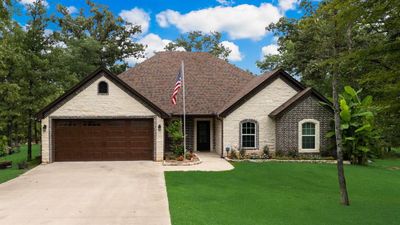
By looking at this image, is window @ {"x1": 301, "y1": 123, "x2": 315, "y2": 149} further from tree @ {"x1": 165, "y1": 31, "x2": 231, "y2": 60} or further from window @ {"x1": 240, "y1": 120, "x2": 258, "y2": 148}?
tree @ {"x1": 165, "y1": 31, "x2": 231, "y2": 60}

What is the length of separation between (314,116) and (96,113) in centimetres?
1235

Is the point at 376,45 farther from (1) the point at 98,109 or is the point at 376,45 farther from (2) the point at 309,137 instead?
(1) the point at 98,109

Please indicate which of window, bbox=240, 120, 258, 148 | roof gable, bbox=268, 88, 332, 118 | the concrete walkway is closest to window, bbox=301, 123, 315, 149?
roof gable, bbox=268, 88, 332, 118

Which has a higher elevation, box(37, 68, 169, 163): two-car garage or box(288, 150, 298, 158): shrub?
box(37, 68, 169, 163): two-car garage

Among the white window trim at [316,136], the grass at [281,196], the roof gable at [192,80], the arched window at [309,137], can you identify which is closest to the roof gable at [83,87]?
the roof gable at [192,80]

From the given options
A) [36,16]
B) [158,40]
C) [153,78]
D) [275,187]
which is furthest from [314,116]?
Result: [158,40]

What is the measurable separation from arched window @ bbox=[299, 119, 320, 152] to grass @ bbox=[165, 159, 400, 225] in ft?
9.78

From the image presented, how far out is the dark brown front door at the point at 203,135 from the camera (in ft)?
71.6

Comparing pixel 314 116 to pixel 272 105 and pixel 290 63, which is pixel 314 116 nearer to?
pixel 272 105

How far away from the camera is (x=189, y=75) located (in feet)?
76.5

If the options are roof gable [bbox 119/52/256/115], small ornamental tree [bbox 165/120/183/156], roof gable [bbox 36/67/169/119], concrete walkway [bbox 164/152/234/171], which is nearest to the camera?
concrete walkway [bbox 164/152/234/171]

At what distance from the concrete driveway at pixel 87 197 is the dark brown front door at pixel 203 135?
22.1 ft

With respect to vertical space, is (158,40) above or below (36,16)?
above

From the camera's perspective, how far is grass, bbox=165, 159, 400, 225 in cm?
792
